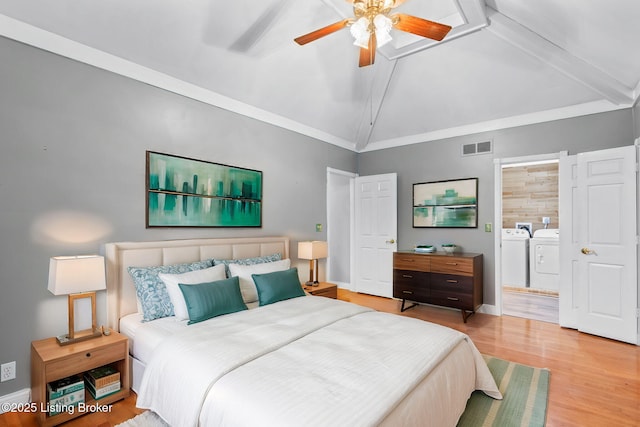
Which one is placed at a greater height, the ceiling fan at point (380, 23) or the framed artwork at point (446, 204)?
the ceiling fan at point (380, 23)

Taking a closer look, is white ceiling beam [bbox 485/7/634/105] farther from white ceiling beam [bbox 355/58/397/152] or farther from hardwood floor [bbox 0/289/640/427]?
hardwood floor [bbox 0/289/640/427]

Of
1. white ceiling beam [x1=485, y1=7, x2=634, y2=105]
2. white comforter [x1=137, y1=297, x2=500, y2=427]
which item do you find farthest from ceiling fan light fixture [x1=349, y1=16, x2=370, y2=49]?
white comforter [x1=137, y1=297, x2=500, y2=427]

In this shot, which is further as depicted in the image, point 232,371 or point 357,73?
point 357,73

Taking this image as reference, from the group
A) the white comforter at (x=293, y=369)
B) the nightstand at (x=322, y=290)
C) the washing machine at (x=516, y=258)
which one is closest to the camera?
the white comforter at (x=293, y=369)

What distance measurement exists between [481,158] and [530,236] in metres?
2.68

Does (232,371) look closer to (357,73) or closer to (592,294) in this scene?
(357,73)

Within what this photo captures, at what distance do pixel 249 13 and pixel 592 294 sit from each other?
4679mm

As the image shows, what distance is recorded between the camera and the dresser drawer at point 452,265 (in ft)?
13.1

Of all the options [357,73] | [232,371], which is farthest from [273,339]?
[357,73]

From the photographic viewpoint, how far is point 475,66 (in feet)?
12.2

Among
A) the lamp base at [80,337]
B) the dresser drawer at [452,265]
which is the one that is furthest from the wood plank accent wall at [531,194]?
the lamp base at [80,337]

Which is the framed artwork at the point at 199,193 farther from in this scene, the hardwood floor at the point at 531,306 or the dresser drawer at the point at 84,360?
the hardwood floor at the point at 531,306

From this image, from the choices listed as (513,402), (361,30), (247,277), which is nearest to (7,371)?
(247,277)

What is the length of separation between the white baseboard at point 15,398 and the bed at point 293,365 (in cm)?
64
